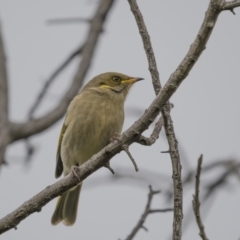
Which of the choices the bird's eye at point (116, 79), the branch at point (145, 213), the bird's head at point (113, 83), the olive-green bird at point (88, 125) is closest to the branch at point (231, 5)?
the branch at point (145, 213)

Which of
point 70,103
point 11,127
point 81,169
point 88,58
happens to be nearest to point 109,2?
point 88,58

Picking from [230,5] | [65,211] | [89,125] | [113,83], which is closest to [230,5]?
[230,5]

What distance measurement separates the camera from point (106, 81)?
291 inches

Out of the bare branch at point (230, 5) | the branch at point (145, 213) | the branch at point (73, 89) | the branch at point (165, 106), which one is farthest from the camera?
the branch at point (73, 89)

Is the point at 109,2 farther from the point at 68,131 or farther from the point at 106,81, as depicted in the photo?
the point at 68,131

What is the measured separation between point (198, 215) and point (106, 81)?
13.7 ft

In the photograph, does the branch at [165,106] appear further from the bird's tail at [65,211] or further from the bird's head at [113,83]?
the bird's tail at [65,211]

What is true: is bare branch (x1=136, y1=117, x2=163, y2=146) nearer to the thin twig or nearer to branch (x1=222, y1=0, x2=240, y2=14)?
the thin twig

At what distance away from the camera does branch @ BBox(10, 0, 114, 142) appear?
622 cm

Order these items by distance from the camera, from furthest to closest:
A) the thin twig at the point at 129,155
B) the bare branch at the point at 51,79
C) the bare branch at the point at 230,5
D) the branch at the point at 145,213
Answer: the bare branch at the point at 51,79 < the branch at the point at 145,213 < the thin twig at the point at 129,155 < the bare branch at the point at 230,5

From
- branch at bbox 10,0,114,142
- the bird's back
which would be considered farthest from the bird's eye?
the bird's back

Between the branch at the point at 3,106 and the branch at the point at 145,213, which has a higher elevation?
the branch at the point at 3,106

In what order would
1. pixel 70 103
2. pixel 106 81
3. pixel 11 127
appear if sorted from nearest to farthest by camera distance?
pixel 11 127 < pixel 70 103 < pixel 106 81

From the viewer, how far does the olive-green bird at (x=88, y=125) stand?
252 inches
